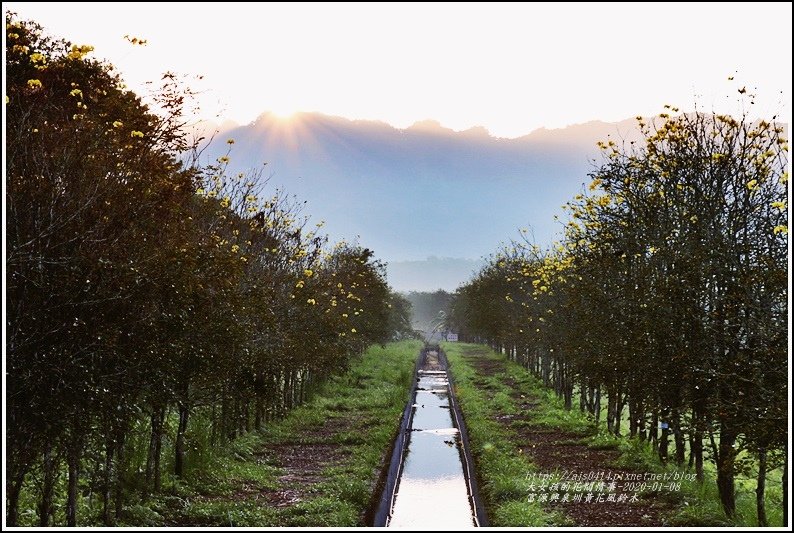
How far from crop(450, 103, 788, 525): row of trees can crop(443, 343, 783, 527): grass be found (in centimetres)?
71

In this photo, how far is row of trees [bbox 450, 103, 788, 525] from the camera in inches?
439

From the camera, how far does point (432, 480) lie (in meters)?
21.1

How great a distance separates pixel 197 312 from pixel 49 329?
313 cm

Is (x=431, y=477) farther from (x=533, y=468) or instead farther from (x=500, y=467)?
(x=533, y=468)

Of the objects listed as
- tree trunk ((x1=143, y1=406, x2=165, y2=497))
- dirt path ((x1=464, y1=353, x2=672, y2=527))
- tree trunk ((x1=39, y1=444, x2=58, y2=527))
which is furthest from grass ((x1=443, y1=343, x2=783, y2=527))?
tree trunk ((x1=39, y1=444, x2=58, y2=527))

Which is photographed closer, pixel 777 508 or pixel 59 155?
pixel 59 155

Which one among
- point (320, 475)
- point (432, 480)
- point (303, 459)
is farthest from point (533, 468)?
point (303, 459)

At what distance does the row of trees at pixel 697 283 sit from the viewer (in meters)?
11.2

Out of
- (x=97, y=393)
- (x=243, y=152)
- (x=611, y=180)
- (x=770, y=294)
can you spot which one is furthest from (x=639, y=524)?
(x=243, y=152)

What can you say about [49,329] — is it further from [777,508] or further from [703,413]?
[777,508]

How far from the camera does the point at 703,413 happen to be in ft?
45.5

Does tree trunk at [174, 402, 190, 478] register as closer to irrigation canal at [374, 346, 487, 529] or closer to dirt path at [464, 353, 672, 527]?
irrigation canal at [374, 346, 487, 529]

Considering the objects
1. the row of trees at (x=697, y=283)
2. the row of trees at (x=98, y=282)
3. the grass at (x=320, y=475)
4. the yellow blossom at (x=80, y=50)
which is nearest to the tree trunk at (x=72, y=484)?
the row of trees at (x=98, y=282)

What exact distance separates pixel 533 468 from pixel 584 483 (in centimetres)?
220
